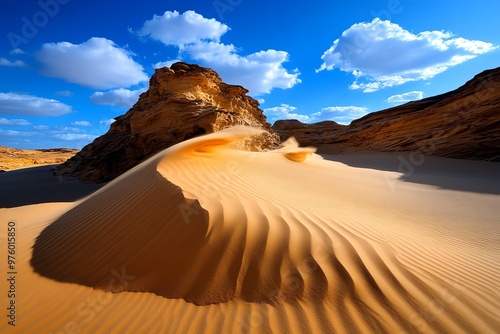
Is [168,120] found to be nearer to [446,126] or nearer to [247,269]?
[247,269]

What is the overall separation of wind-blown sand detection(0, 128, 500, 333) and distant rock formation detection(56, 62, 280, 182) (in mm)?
6483

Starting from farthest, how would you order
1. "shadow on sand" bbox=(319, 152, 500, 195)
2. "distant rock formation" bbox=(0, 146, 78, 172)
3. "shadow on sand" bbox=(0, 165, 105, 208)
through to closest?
1. "distant rock formation" bbox=(0, 146, 78, 172)
2. "shadow on sand" bbox=(0, 165, 105, 208)
3. "shadow on sand" bbox=(319, 152, 500, 195)

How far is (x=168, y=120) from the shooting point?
35.7ft

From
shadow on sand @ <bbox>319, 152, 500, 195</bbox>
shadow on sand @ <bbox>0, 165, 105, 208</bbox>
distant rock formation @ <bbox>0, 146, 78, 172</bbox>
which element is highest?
distant rock formation @ <bbox>0, 146, 78, 172</bbox>

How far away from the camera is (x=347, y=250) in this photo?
243 cm

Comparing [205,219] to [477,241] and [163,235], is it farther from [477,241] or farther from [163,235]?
[477,241]

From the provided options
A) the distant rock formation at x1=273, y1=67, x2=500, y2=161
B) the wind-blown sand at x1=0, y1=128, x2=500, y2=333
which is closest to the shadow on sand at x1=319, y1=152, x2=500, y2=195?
the distant rock formation at x1=273, y1=67, x2=500, y2=161

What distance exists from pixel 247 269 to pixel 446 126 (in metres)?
16.8

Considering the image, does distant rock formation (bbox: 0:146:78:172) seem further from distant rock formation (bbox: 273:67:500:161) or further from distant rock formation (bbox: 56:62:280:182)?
distant rock formation (bbox: 273:67:500:161)

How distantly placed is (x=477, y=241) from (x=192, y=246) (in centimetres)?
416

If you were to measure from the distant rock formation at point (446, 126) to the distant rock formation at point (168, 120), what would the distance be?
9173mm

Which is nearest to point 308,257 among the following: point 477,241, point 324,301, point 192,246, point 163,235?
point 324,301

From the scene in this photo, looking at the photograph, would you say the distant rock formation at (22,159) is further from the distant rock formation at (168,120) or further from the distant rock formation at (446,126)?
the distant rock formation at (446,126)

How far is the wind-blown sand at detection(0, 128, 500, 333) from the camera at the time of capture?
74.3 inches
